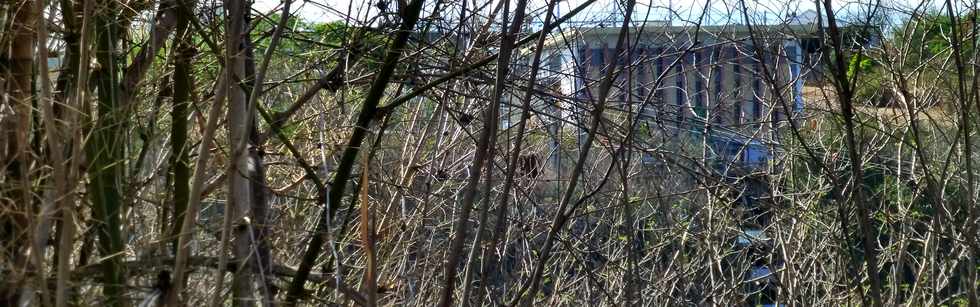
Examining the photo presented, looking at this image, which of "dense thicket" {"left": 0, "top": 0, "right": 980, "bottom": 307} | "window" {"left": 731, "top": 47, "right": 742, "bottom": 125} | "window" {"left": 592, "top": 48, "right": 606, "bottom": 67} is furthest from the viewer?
"window" {"left": 731, "top": 47, "right": 742, "bottom": 125}

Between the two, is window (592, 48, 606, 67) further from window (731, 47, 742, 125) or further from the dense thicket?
window (731, 47, 742, 125)

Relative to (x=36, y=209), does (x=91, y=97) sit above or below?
above

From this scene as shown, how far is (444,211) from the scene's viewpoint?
4.58 metres

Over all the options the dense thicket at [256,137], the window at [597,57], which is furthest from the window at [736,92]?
the dense thicket at [256,137]

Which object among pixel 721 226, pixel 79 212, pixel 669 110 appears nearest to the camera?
pixel 79 212

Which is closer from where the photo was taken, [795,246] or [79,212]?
[79,212]

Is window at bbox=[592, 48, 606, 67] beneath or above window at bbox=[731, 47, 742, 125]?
above

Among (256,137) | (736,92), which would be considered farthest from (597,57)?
(256,137)

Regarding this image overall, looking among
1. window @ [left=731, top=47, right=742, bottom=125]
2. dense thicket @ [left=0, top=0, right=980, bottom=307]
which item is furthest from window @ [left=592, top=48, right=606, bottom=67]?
window @ [left=731, top=47, right=742, bottom=125]

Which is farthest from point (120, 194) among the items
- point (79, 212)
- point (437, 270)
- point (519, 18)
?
point (437, 270)

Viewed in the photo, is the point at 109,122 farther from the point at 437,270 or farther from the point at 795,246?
the point at 795,246

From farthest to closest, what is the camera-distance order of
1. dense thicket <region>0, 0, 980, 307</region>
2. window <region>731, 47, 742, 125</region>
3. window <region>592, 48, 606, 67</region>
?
window <region>731, 47, 742, 125</region>
window <region>592, 48, 606, 67</region>
dense thicket <region>0, 0, 980, 307</region>

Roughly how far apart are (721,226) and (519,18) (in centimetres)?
337

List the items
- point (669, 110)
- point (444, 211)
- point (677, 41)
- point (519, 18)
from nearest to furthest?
point (519, 18), point (669, 110), point (677, 41), point (444, 211)
